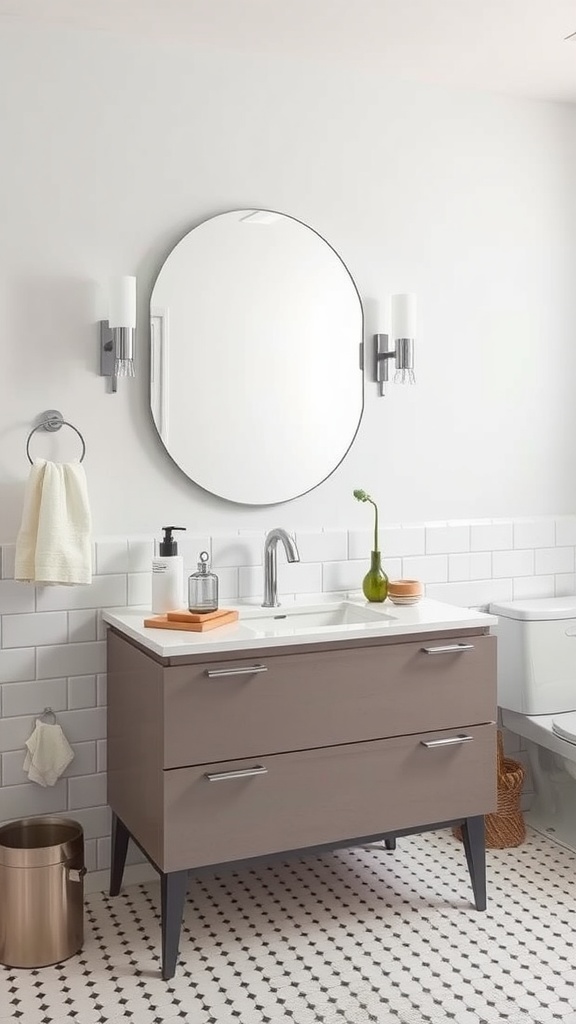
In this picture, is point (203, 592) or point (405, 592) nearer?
point (203, 592)

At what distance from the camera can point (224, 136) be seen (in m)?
2.80

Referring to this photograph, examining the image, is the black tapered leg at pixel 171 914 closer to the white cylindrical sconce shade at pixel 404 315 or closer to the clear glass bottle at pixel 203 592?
the clear glass bottle at pixel 203 592

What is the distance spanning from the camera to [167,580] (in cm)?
255

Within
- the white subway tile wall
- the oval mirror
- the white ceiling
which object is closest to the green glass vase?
the white subway tile wall

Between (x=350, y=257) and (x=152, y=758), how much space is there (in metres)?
1.60

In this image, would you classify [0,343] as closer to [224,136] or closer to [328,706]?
[224,136]

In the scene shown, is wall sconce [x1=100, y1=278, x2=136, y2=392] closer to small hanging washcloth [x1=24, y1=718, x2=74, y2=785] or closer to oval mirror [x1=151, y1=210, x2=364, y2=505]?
oval mirror [x1=151, y1=210, x2=364, y2=505]

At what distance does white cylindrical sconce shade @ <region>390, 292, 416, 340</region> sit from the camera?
2930 mm

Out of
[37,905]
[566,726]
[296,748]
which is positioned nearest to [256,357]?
[296,748]

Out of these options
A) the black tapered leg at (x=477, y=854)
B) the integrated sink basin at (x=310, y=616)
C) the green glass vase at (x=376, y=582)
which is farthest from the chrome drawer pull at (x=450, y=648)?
the black tapered leg at (x=477, y=854)

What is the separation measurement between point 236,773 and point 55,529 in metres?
0.75

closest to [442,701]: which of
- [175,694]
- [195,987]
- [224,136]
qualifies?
[175,694]

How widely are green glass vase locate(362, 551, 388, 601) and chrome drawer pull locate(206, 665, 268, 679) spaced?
61 cm

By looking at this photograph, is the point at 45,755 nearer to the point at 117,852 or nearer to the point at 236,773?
the point at 117,852
